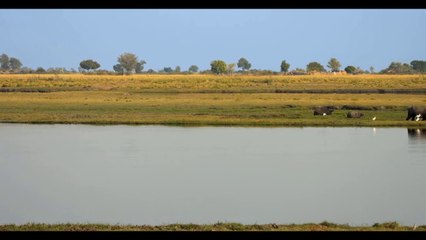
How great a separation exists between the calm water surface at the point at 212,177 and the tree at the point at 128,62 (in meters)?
80.3

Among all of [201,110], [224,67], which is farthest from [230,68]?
[201,110]

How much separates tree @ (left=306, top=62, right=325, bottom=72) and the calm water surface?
253 ft

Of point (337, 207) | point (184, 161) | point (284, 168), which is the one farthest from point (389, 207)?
point (184, 161)

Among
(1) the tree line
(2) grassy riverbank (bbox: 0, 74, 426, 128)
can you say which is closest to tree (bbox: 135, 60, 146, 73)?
(1) the tree line

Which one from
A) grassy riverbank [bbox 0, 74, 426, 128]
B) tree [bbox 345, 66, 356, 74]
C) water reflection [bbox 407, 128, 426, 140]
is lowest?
water reflection [bbox 407, 128, 426, 140]

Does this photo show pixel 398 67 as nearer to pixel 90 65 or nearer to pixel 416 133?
pixel 90 65

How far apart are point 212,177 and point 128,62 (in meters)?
90.2

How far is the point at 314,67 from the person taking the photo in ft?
324

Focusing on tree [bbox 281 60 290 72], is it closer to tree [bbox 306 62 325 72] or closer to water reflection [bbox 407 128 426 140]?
tree [bbox 306 62 325 72]

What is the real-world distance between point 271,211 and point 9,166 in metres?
6.66

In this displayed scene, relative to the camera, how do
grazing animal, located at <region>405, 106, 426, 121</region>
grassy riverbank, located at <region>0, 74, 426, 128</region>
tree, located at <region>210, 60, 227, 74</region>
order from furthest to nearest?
1. tree, located at <region>210, 60, 227, 74</region>
2. grassy riverbank, located at <region>0, 74, 426, 128</region>
3. grazing animal, located at <region>405, 106, 426, 121</region>

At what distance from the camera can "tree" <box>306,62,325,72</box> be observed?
317ft
